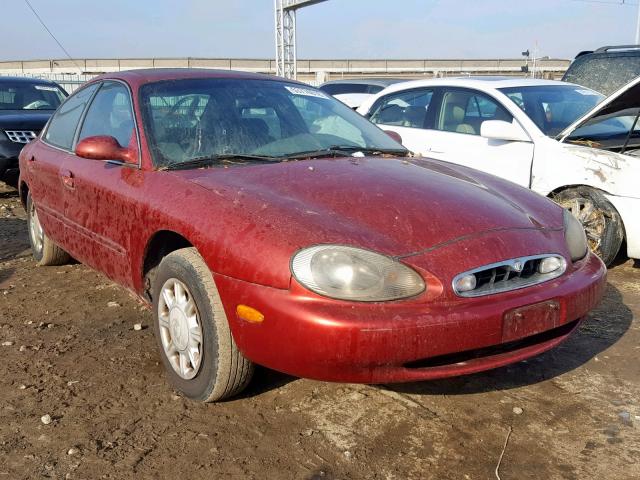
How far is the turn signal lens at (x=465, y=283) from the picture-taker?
240 centimetres

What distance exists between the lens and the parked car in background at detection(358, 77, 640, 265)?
471 centimetres

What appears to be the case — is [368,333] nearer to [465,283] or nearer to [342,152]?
[465,283]

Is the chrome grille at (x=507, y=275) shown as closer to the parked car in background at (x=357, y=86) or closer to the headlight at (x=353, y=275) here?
the headlight at (x=353, y=275)

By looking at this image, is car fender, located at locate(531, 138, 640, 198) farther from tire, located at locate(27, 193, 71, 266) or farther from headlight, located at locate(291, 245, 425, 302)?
tire, located at locate(27, 193, 71, 266)

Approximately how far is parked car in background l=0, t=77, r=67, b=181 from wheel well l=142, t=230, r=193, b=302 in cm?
552

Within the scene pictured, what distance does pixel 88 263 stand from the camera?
12.6 ft

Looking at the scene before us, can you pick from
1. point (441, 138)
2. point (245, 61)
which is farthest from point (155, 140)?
point (245, 61)

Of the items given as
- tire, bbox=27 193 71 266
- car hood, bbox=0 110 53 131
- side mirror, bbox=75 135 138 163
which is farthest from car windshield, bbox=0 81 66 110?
side mirror, bbox=75 135 138 163

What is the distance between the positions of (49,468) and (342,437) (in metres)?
1.13

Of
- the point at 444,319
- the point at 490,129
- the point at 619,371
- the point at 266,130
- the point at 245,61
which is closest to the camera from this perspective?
the point at 444,319

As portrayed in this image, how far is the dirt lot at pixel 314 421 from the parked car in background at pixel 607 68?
5375 mm

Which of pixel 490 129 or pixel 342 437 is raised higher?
pixel 490 129

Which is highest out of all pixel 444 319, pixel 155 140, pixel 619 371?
pixel 155 140

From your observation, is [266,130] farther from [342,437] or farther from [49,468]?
[49,468]
